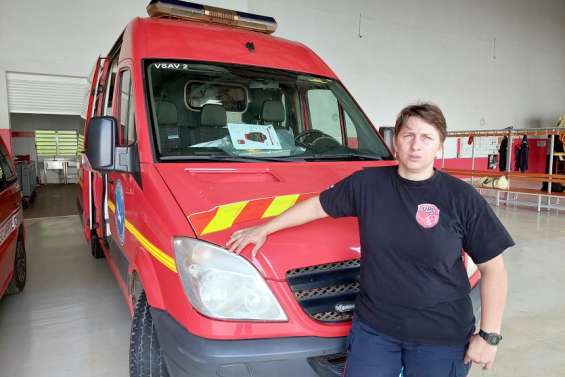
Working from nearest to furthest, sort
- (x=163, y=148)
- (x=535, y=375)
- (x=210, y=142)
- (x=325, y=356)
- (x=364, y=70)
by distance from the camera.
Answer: (x=325, y=356), (x=163, y=148), (x=210, y=142), (x=535, y=375), (x=364, y=70)

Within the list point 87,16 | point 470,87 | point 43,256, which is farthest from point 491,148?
point 43,256

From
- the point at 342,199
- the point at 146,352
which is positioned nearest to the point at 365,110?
the point at 342,199

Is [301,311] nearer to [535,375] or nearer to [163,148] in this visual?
[163,148]

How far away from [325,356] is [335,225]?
47 centimetres

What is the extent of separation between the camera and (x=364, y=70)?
10.6 meters

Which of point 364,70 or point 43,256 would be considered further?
point 364,70

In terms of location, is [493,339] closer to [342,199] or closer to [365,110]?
[342,199]

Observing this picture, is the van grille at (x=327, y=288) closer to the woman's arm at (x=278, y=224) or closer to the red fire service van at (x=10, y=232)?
the woman's arm at (x=278, y=224)

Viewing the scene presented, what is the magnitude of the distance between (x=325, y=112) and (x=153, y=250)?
1.65 metres

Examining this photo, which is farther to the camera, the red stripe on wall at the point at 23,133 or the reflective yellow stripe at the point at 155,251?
the red stripe on wall at the point at 23,133

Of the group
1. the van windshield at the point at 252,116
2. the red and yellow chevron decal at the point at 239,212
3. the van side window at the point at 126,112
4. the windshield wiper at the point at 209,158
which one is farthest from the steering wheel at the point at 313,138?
the van side window at the point at 126,112

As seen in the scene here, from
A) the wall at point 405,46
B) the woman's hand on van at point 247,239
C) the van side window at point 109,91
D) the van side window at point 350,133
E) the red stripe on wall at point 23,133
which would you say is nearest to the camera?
the woman's hand on van at point 247,239

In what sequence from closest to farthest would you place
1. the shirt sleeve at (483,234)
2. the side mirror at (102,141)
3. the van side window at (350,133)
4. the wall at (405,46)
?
the shirt sleeve at (483,234)
the side mirror at (102,141)
the van side window at (350,133)
the wall at (405,46)

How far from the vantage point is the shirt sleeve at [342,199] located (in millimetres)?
1548
